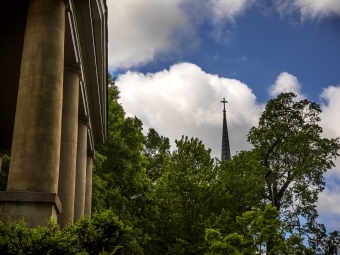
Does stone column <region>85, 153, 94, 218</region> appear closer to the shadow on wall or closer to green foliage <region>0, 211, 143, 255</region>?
the shadow on wall

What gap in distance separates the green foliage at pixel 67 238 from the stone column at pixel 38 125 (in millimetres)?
1684

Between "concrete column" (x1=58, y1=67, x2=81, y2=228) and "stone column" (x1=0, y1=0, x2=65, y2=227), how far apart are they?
5.02 metres

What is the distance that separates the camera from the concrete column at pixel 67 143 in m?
19.2

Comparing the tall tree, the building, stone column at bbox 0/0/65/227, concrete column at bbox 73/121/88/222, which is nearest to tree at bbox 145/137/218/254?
the tall tree

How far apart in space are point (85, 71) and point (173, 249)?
95.3 feet

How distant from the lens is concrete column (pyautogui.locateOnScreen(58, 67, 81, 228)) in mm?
19219

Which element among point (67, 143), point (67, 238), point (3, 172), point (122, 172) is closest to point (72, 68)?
point (67, 143)

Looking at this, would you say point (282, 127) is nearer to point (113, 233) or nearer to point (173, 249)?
point (173, 249)

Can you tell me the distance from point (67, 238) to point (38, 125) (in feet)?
14.5

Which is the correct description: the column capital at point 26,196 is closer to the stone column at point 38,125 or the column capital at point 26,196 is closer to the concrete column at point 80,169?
the stone column at point 38,125

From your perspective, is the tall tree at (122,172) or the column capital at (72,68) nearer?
the column capital at (72,68)

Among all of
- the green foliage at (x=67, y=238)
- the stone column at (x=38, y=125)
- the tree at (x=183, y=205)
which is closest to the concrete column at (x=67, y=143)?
the stone column at (x=38, y=125)

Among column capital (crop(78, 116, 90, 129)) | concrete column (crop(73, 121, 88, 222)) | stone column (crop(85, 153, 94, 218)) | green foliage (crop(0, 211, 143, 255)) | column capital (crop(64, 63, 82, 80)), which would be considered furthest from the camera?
stone column (crop(85, 153, 94, 218))

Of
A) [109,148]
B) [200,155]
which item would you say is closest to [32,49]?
[109,148]
